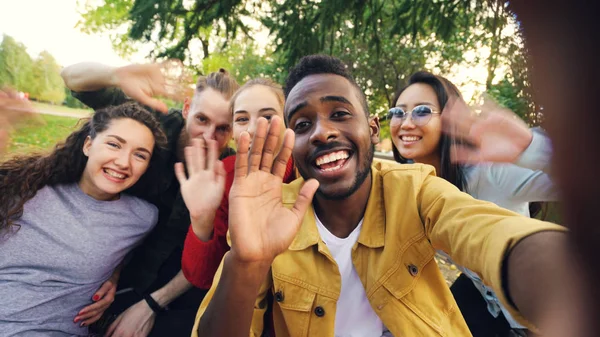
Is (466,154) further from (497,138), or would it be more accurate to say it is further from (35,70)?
(35,70)

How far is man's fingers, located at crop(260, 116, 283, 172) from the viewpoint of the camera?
1319 mm

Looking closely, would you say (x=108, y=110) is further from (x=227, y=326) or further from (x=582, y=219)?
(x=582, y=219)

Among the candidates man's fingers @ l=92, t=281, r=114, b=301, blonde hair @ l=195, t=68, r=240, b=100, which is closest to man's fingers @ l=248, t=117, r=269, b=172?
blonde hair @ l=195, t=68, r=240, b=100

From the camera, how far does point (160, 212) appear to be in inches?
101

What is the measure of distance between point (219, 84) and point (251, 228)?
1822mm

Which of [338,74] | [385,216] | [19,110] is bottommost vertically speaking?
[385,216]

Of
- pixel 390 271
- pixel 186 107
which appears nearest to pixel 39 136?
pixel 186 107

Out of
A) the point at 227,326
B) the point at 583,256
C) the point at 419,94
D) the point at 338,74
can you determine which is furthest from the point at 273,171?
the point at 419,94

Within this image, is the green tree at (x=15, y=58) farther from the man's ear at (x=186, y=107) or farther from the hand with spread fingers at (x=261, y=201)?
the hand with spread fingers at (x=261, y=201)

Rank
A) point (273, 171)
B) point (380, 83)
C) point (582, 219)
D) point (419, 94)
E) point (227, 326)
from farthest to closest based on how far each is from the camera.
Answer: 1. point (380, 83)
2. point (419, 94)
3. point (273, 171)
4. point (227, 326)
5. point (582, 219)

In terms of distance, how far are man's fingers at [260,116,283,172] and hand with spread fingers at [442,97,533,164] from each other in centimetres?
114

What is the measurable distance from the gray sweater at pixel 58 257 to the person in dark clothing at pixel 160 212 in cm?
17

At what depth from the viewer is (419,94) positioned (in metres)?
2.76

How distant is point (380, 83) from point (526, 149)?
8.89 meters
